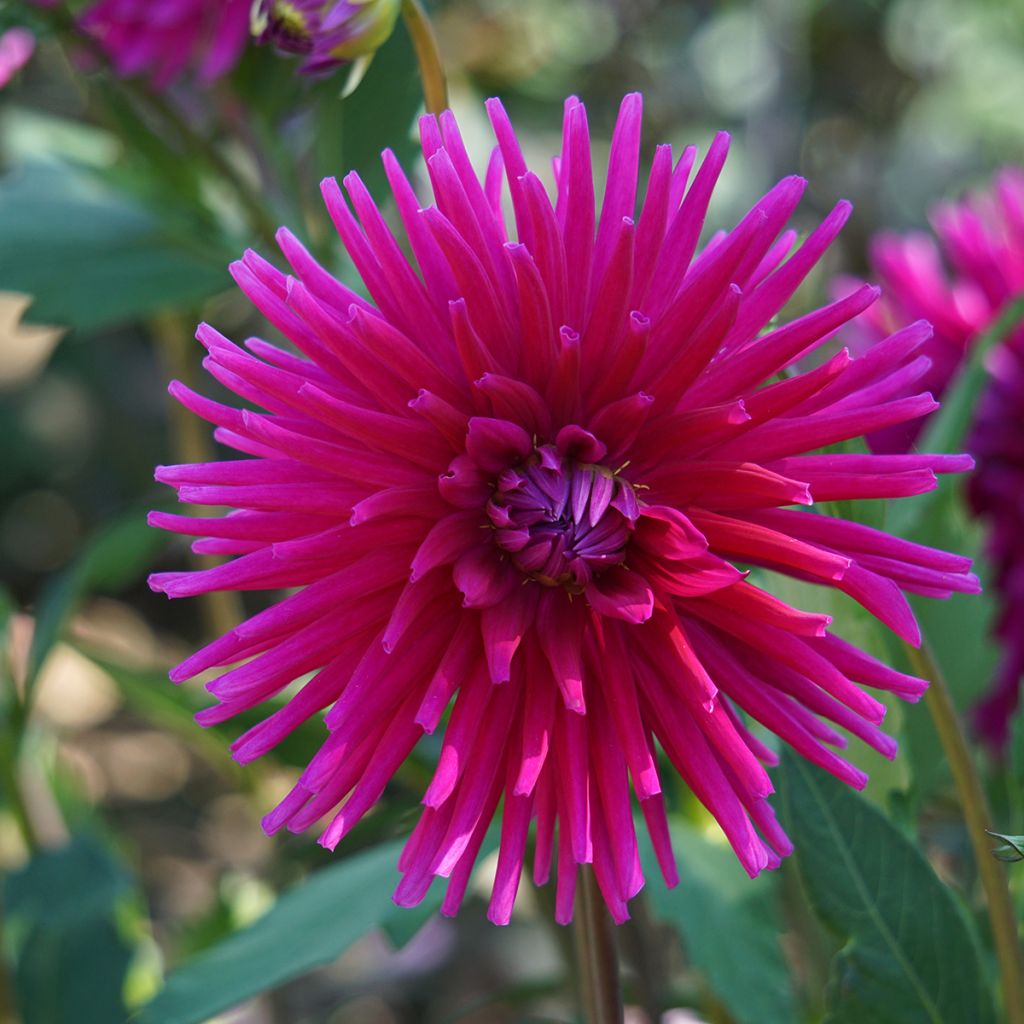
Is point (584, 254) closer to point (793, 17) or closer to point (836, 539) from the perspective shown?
point (836, 539)

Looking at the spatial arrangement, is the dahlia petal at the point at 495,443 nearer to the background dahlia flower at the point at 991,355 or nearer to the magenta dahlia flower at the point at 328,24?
the magenta dahlia flower at the point at 328,24

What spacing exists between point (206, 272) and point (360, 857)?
39cm

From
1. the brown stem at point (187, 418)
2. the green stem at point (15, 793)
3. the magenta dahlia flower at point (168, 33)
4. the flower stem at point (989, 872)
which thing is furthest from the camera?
the brown stem at point (187, 418)

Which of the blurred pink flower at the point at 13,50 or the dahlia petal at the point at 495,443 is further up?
the blurred pink flower at the point at 13,50

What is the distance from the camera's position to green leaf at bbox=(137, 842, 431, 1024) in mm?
545

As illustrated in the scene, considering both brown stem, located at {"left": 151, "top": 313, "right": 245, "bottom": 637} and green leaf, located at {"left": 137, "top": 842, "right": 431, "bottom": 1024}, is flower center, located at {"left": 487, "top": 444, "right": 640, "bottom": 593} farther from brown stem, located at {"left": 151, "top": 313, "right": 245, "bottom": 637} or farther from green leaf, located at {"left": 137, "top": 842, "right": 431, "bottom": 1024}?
brown stem, located at {"left": 151, "top": 313, "right": 245, "bottom": 637}

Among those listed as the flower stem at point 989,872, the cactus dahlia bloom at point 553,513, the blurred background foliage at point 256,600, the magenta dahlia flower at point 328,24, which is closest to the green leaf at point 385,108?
the blurred background foliage at point 256,600

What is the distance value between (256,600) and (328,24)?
4.49 ft

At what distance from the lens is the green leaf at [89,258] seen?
2.62 feet

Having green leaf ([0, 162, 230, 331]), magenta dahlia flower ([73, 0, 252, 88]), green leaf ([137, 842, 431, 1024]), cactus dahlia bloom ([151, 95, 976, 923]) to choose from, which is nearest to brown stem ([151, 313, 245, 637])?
green leaf ([0, 162, 230, 331])

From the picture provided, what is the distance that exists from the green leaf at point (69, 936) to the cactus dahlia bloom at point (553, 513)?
51 centimetres

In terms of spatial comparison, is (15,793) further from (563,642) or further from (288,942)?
(563,642)

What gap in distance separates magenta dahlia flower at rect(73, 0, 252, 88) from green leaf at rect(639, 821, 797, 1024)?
49 centimetres

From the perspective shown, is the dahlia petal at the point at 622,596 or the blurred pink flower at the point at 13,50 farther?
the blurred pink flower at the point at 13,50
